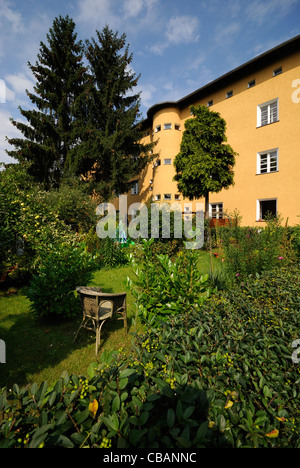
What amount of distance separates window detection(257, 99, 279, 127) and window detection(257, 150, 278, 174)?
2.15m

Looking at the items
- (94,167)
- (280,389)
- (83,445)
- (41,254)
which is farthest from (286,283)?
(94,167)

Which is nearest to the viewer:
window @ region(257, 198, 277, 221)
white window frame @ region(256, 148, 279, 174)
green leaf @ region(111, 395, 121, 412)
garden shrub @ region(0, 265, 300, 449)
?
garden shrub @ region(0, 265, 300, 449)

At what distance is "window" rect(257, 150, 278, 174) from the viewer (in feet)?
46.4

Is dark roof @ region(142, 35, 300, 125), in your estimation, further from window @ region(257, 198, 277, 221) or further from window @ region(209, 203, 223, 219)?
window @ region(209, 203, 223, 219)

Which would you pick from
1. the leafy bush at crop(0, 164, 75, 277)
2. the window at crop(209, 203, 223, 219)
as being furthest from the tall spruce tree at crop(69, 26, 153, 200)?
the leafy bush at crop(0, 164, 75, 277)

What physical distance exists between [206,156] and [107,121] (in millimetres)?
10123

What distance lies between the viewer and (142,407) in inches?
39.1

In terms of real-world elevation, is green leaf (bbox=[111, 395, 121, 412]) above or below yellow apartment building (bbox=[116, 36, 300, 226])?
below

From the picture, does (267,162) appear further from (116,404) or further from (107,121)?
(116,404)

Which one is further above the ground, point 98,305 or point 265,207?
point 265,207

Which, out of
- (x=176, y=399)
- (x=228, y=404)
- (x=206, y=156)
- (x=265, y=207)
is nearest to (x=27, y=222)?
(x=176, y=399)

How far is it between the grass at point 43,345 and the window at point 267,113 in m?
16.5

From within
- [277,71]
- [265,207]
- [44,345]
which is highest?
[277,71]

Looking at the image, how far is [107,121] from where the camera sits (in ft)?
59.3
